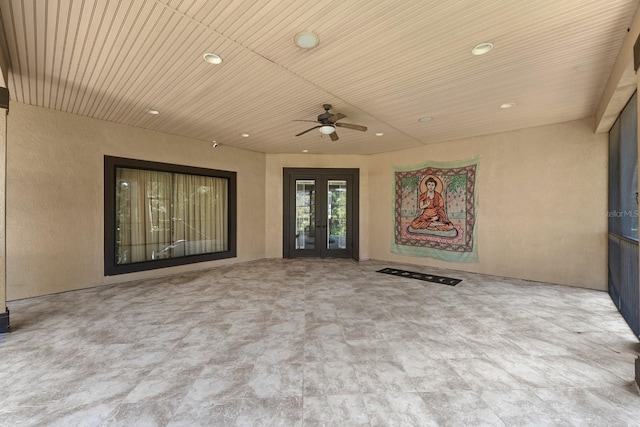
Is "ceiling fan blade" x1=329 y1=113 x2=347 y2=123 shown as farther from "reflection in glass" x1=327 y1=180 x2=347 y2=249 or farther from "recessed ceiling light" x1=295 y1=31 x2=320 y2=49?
"reflection in glass" x1=327 y1=180 x2=347 y2=249

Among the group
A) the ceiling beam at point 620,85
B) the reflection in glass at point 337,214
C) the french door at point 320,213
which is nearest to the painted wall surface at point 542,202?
the ceiling beam at point 620,85

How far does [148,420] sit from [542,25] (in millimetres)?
4425

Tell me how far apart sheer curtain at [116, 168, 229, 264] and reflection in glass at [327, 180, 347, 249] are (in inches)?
111

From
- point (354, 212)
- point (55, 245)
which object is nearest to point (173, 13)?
point (55, 245)

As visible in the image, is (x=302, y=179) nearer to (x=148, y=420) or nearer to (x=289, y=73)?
(x=289, y=73)

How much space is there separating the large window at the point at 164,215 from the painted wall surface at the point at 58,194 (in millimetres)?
176

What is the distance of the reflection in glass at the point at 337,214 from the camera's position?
7.73m

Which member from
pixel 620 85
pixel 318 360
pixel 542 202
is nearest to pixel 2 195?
pixel 318 360

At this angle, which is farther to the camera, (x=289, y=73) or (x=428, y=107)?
(x=428, y=107)

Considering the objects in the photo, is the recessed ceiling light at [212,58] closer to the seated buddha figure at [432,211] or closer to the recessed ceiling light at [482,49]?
the recessed ceiling light at [482,49]

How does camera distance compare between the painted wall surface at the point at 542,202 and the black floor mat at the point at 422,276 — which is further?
the black floor mat at the point at 422,276

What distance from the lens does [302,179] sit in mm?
7707

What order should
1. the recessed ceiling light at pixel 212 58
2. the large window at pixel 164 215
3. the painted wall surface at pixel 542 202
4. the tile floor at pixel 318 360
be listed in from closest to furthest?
the tile floor at pixel 318 360
the recessed ceiling light at pixel 212 58
the painted wall surface at pixel 542 202
the large window at pixel 164 215

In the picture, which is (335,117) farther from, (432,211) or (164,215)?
(164,215)
